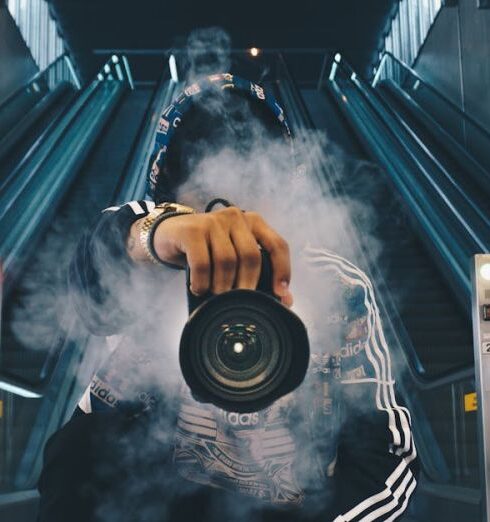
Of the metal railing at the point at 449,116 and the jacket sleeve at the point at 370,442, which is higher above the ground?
the metal railing at the point at 449,116

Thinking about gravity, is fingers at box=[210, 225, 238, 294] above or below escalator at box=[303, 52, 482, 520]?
below

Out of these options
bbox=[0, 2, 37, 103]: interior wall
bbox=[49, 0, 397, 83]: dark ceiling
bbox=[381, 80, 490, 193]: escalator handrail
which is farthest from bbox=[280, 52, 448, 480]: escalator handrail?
bbox=[49, 0, 397, 83]: dark ceiling

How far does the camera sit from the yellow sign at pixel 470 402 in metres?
3.26

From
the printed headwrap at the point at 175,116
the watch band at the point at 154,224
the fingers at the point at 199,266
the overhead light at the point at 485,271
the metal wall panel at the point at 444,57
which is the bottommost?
the fingers at the point at 199,266

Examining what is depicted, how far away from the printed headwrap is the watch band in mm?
239

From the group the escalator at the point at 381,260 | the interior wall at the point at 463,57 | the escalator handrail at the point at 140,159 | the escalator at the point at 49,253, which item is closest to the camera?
the escalator at the point at 49,253

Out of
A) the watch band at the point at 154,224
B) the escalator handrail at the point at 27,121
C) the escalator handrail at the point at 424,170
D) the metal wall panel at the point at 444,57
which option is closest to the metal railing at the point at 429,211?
the escalator handrail at the point at 424,170

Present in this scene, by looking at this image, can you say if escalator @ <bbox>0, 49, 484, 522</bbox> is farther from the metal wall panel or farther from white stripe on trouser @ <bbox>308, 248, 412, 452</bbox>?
white stripe on trouser @ <bbox>308, 248, 412, 452</bbox>

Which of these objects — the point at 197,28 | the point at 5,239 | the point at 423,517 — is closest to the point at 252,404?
the point at 423,517

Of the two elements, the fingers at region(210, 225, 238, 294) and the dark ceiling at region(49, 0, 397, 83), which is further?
the dark ceiling at region(49, 0, 397, 83)

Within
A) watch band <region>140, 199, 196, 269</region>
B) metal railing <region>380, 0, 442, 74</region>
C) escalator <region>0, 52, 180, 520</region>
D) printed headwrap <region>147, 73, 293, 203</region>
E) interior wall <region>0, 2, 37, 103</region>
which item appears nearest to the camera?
watch band <region>140, 199, 196, 269</region>

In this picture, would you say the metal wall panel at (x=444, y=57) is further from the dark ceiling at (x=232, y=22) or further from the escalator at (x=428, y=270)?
the dark ceiling at (x=232, y=22)

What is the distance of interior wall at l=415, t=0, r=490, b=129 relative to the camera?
7516 millimetres

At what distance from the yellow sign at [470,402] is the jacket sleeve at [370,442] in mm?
2432
